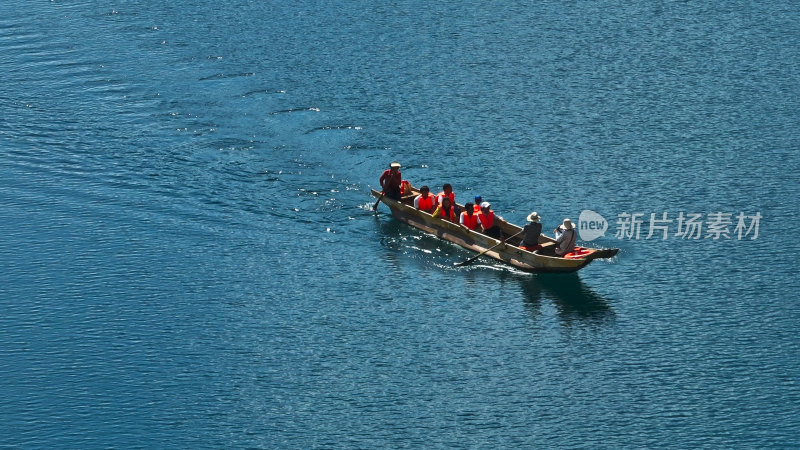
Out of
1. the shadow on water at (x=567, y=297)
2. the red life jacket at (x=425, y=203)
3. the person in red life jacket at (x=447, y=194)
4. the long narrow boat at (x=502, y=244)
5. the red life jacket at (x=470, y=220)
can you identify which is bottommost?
the shadow on water at (x=567, y=297)

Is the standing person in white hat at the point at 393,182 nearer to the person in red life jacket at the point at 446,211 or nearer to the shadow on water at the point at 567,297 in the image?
the person in red life jacket at the point at 446,211

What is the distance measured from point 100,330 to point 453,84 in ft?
103

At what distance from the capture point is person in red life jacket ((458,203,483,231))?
2271 inches

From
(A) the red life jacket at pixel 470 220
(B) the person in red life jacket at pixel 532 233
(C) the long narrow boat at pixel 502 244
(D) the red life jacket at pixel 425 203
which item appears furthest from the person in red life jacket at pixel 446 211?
(B) the person in red life jacket at pixel 532 233

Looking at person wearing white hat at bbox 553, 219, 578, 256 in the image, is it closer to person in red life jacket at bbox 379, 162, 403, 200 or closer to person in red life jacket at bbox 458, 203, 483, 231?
person in red life jacket at bbox 458, 203, 483, 231

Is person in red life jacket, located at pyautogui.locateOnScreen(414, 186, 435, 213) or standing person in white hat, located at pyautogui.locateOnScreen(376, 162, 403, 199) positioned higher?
standing person in white hat, located at pyautogui.locateOnScreen(376, 162, 403, 199)

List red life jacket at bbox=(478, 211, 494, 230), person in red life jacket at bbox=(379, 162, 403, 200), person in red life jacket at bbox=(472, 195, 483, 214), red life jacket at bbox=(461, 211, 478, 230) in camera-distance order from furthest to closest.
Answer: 1. person in red life jacket at bbox=(379, 162, 403, 200)
2. person in red life jacket at bbox=(472, 195, 483, 214)
3. red life jacket at bbox=(461, 211, 478, 230)
4. red life jacket at bbox=(478, 211, 494, 230)

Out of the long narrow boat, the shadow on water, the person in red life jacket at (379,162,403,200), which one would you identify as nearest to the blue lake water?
the shadow on water

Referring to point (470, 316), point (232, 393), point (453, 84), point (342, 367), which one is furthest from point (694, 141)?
point (232, 393)

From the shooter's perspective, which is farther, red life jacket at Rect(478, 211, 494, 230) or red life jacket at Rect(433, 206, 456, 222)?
red life jacket at Rect(433, 206, 456, 222)

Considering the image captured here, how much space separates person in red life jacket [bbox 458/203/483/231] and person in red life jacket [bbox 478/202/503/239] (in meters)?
0.27

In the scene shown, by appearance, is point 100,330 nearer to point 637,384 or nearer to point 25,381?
point 25,381

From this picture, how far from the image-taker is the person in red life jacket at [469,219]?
5769 cm

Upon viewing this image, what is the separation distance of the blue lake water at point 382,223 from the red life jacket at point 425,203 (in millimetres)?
1336
